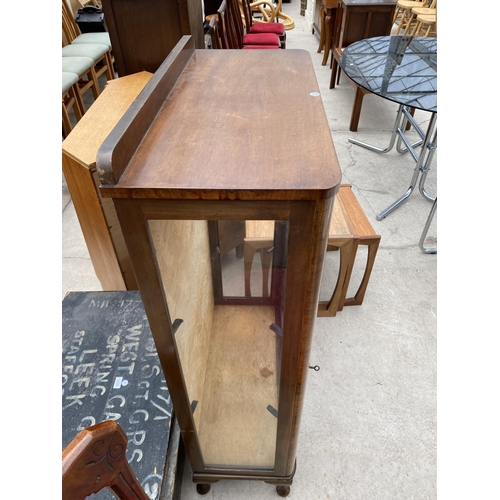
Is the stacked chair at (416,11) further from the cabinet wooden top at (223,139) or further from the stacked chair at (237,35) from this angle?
the cabinet wooden top at (223,139)

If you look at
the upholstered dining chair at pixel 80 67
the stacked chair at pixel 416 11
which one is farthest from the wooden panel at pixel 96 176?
the stacked chair at pixel 416 11

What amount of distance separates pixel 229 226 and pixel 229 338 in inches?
18.5

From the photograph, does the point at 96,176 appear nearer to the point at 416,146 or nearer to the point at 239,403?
the point at 239,403

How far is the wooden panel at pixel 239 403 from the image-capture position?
3.44 ft

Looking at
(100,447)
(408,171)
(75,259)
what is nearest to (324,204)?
(100,447)

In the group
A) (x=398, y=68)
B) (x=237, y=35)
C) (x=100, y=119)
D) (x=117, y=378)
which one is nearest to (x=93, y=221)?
(x=100, y=119)

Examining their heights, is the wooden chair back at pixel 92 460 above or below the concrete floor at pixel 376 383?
above

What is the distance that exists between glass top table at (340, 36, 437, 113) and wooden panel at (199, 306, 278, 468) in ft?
4.92

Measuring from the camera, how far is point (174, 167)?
530 millimetres

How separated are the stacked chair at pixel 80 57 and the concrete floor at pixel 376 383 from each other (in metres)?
0.95

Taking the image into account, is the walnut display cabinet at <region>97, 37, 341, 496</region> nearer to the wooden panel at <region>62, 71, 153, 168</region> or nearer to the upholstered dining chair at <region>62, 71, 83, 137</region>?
the wooden panel at <region>62, 71, 153, 168</region>

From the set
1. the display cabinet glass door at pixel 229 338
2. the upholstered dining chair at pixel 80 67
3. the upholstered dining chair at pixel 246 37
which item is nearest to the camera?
the display cabinet glass door at pixel 229 338

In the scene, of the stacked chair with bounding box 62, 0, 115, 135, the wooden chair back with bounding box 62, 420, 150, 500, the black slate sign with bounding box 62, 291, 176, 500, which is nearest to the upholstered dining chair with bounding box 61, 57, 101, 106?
the stacked chair with bounding box 62, 0, 115, 135

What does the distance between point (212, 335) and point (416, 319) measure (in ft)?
3.64
